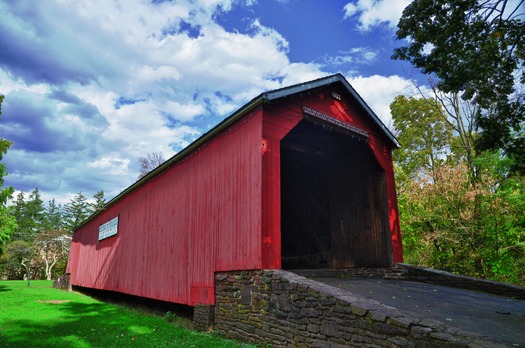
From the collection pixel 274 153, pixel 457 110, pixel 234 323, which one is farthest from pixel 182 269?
pixel 457 110

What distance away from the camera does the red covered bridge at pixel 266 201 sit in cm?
662

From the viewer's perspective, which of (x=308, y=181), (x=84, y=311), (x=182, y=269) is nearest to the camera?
(x=182, y=269)

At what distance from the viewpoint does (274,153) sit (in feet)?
21.9

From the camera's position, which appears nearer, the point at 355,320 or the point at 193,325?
the point at 355,320

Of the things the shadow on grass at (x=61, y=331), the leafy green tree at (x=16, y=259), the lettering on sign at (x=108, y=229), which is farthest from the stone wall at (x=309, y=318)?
the leafy green tree at (x=16, y=259)

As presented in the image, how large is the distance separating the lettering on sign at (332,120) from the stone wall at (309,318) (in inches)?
144

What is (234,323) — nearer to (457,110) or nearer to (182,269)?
(182,269)

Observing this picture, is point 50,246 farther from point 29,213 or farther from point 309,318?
point 309,318

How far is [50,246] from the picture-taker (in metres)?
35.4

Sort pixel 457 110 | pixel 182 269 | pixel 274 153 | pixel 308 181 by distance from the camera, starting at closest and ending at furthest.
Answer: pixel 274 153 → pixel 182 269 → pixel 308 181 → pixel 457 110

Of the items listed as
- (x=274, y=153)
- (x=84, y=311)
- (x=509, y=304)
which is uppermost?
(x=274, y=153)

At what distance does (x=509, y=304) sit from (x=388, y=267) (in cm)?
301

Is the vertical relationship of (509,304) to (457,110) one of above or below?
below

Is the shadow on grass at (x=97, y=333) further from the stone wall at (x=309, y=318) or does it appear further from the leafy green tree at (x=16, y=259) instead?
the leafy green tree at (x=16, y=259)
